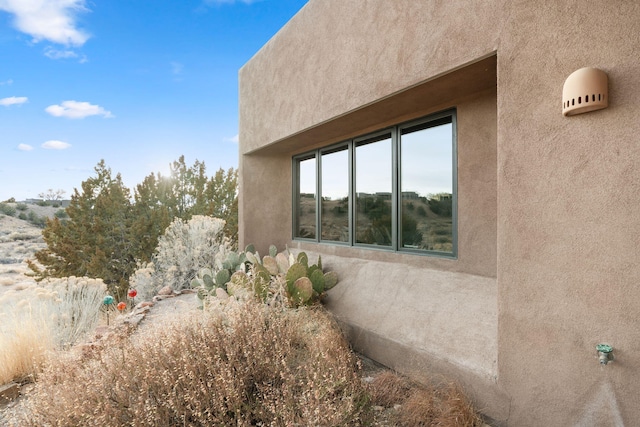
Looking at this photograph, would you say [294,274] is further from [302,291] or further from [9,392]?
[9,392]

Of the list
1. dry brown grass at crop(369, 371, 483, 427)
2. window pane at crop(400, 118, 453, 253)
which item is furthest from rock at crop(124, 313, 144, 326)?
window pane at crop(400, 118, 453, 253)

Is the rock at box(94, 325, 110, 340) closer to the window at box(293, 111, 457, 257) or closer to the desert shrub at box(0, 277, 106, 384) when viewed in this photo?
the desert shrub at box(0, 277, 106, 384)

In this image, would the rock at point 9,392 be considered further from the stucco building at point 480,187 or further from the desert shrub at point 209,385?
the stucco building at point 480,187

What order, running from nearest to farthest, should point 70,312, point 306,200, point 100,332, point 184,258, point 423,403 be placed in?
point 423,403 < point 100,332 < point 70,312 < point 306,200 < point 184,258

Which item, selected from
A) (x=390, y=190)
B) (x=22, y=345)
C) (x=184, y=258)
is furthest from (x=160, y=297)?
(x=390, y=190)

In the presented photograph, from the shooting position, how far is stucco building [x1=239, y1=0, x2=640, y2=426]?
226 centimetres

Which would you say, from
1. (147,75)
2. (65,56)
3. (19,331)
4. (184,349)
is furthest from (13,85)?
(184,349)

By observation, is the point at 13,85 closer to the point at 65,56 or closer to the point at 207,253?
the point at 65,56

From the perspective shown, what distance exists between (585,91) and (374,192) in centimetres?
336

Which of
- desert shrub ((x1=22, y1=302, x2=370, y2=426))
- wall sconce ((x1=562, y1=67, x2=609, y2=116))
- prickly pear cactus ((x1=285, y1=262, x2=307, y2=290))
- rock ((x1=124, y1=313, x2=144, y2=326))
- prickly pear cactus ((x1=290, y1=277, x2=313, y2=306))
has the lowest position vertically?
rock ((x1=124, y1=313, x2=144, y2=326))

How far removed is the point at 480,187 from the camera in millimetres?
3908

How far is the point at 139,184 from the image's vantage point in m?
13.8

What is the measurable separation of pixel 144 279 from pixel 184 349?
7.28m

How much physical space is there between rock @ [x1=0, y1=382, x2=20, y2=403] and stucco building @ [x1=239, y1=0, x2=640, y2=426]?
149 inches
